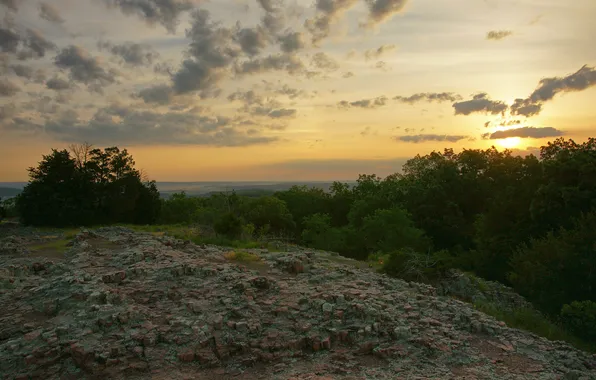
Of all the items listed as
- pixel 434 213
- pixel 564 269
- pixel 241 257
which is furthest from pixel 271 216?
pixel 564 269

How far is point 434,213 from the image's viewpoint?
1503 inches

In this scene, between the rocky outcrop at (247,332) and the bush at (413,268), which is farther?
the bush at (413,268)

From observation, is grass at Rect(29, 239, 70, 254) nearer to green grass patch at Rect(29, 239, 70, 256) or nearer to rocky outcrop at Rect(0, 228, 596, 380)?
green grass patch at Rect(29, 239, 70, 256)

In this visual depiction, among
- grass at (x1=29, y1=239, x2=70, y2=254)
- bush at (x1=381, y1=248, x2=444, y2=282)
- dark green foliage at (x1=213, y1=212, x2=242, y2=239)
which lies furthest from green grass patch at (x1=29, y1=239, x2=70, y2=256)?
bush at (x1=381, y1=248, x2=444, y2=282)

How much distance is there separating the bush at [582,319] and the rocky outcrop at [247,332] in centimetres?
400

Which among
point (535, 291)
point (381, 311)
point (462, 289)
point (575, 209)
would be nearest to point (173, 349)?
point (381, 311)

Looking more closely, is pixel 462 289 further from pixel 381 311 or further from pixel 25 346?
pixel 25 346

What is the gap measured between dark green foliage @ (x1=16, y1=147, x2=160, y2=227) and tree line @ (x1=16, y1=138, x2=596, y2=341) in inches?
4.3

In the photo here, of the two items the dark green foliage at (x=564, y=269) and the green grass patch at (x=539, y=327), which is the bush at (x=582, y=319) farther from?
the dark green foliage at (x=564, y=269)

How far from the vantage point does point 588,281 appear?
18.0m

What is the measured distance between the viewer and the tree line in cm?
1927

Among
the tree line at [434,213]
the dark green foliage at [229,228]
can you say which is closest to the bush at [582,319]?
the tree line at [434,213]

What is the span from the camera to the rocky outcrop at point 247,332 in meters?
10.0

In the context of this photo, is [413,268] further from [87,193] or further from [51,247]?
[87,193]
